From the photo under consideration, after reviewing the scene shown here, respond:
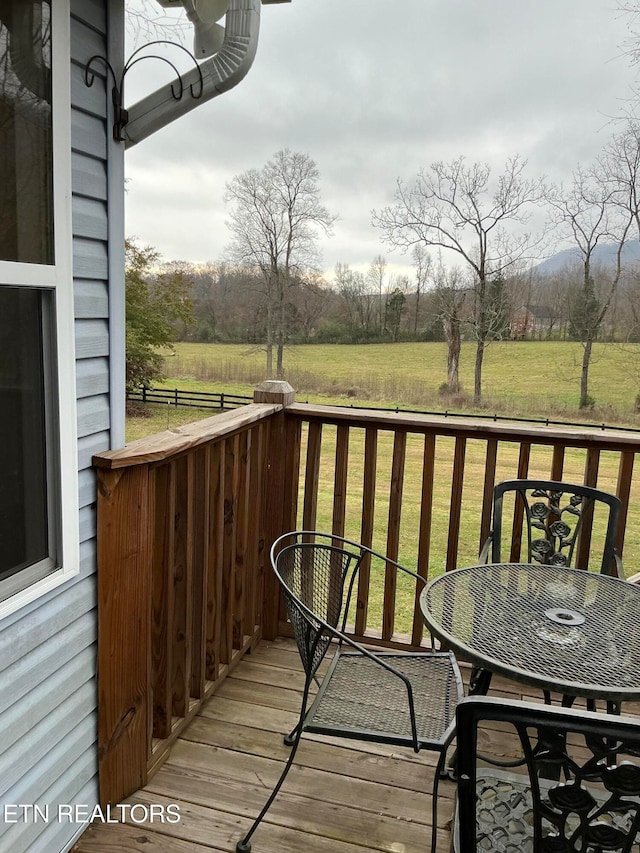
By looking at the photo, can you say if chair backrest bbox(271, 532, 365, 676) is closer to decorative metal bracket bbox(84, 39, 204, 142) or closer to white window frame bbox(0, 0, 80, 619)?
white window frame bbox(0, 0, 80, 619)

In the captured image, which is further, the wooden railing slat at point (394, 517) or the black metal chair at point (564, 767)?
the wooden railing slat at point (394, 517)

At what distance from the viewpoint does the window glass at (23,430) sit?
1286 mm

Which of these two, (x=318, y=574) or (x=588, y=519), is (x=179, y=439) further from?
(x=588, y=519)

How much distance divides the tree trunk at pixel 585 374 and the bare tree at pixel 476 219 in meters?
1.08

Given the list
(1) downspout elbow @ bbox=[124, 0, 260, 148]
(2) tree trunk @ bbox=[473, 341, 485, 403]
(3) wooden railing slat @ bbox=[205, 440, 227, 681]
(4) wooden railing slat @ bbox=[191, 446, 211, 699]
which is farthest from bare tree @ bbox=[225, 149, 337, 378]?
(1) downspout elbow @ bbox=[124, 0, 260, 148]

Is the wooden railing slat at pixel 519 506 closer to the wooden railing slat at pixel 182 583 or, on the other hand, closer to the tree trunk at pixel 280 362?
the wooden railing slat at pixel 182 583

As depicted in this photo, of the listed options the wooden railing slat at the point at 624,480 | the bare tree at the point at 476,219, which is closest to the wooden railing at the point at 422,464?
the wooden railing slat at the point at 624,480

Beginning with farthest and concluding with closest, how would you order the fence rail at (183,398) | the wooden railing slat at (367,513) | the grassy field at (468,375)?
the grassy field at (468,375) → the fence rail at (183,398) → the wooden railing slat at (367,513)

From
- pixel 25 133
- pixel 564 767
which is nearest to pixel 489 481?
pixel 564 767

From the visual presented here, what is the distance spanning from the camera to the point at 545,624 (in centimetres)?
164

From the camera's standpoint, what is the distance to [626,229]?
6.96 meters

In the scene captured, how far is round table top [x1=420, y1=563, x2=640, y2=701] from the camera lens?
1.40 meters

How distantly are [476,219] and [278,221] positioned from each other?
264 cm

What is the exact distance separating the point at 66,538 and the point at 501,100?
874cm
